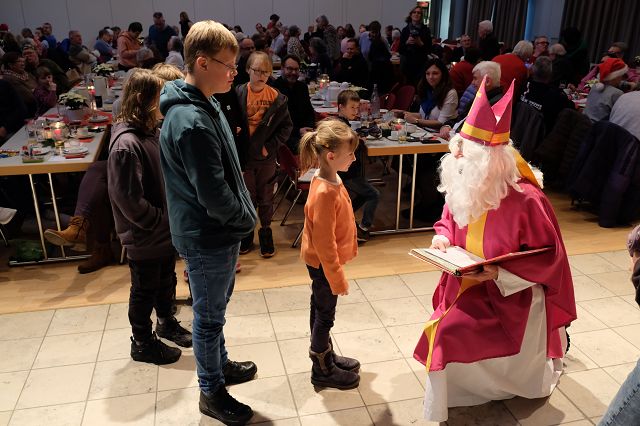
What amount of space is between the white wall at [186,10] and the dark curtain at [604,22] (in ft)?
18.2

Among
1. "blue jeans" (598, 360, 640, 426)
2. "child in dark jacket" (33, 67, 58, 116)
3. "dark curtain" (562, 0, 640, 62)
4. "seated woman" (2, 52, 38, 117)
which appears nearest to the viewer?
"blue jeans" (598, 360, 640, 426)

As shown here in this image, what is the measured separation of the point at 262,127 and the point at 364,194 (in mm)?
957

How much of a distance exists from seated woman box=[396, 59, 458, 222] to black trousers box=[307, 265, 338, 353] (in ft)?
7.49

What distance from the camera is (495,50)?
7707 millimetres

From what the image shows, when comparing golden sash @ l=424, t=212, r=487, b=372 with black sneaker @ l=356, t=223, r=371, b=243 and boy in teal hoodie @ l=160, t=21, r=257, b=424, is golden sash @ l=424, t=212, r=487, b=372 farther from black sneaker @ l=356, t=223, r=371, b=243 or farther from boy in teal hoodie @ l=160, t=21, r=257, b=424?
black sneaker @ l=356, t=223, r=371, b=243

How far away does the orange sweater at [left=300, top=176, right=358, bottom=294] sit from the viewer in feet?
7.64

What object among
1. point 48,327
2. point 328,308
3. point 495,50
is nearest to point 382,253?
point 328,308

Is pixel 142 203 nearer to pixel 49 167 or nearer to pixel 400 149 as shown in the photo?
pixel 49 167

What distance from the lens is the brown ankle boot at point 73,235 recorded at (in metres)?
3.55

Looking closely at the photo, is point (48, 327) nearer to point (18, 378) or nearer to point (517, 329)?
point (18, 378)

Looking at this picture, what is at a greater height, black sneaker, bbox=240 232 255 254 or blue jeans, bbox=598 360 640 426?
blue jeans, bbox=598 360 640 426

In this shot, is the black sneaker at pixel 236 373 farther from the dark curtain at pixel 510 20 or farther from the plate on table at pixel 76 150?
the dark curtain at pixel 510 20

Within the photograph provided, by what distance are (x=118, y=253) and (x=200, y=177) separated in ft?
8.08

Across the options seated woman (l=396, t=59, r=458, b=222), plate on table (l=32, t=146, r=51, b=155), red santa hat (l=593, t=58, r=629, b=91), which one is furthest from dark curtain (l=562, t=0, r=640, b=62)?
plate on table (l=32, t=146, r=51, b=155)
